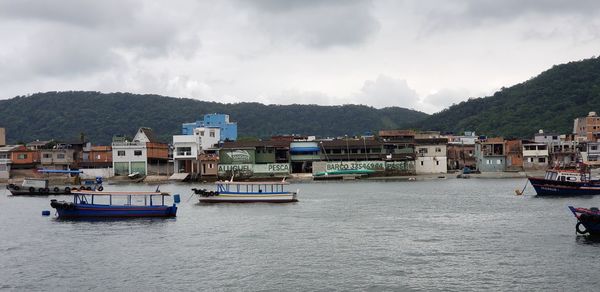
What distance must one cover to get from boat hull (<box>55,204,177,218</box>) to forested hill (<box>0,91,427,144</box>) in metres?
92.1

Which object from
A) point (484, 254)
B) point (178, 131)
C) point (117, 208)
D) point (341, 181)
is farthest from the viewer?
point (178, 131)

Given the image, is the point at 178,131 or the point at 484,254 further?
the point at 178,131

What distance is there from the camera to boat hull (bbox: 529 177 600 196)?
51.5 metres

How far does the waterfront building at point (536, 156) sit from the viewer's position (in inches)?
3415

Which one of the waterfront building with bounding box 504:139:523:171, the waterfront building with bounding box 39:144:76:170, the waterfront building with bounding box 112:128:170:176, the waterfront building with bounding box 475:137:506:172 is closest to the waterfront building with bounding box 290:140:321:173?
the waterfront building with bounding box 112:128:170:176

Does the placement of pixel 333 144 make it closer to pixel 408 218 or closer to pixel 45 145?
pixel 45 145

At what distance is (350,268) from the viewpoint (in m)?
24.4

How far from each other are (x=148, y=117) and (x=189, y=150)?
6579cm

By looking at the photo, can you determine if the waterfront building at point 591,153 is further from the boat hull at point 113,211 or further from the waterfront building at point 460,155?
the boat hull at point 113,211

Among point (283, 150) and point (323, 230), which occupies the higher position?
point (283, 150)

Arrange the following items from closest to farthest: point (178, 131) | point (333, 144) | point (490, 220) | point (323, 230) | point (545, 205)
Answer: point (323, 230), point (490, 220), point (545, 205), point (333, 144), point (178, 131)

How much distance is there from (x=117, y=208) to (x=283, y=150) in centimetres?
4941

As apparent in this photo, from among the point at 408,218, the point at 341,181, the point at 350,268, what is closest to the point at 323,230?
the point at 408,218

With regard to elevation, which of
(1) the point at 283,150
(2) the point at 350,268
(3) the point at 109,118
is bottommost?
(2) the point at 350,268
